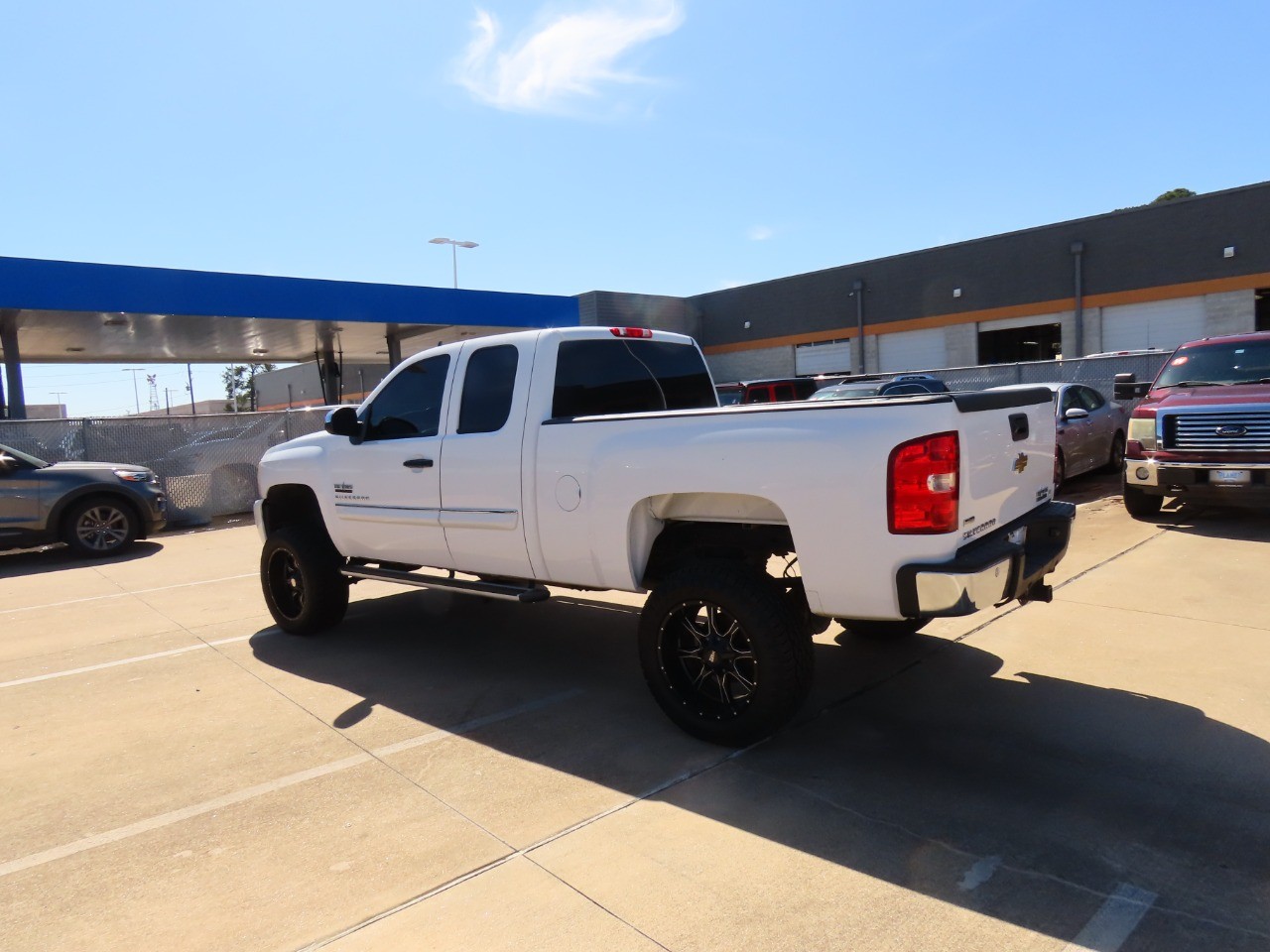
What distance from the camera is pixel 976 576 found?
11.5 feet

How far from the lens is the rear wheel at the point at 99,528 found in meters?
10.9

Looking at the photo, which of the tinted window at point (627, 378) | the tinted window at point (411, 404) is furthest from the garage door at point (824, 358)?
the tinted window at point (411, 404)

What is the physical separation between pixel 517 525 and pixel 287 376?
215 feet

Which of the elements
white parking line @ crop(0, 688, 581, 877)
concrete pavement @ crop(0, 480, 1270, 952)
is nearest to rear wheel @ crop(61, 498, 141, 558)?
concrete pavement @ crop(0, 480, 1270, 952)

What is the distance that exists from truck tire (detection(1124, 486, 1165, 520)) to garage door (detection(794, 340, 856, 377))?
Result: 24.6 m

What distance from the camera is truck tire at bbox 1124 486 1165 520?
973 centimetres

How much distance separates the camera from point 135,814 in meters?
3.74

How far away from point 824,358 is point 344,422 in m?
31.5

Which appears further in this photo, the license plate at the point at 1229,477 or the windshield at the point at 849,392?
the windshield at the point at 849,392

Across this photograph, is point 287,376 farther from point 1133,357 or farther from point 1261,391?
point 1261,391

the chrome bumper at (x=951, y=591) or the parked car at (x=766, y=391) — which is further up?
the parked car at (x=766, y=391)

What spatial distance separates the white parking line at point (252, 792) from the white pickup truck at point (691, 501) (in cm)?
69

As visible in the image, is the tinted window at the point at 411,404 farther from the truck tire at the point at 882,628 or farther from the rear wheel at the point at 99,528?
the rear wheel at the point at 99,528

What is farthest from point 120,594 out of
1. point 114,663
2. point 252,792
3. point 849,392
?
point 849,392
